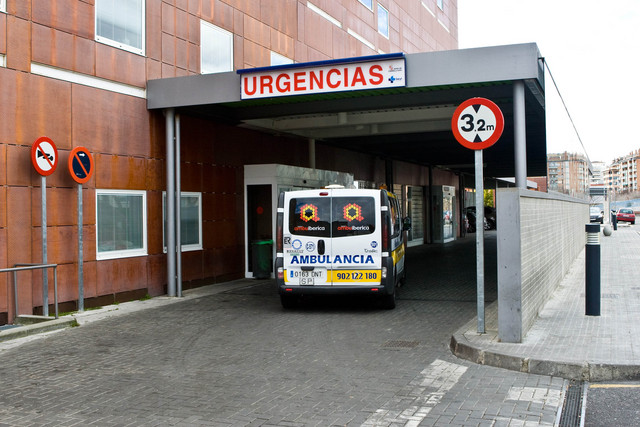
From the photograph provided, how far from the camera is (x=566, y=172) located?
736 inches

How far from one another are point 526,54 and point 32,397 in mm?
8216

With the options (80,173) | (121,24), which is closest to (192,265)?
(80,173)

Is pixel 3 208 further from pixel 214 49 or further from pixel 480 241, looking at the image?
pixel 214 49

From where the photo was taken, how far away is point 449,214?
31.6 meters

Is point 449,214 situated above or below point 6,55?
below

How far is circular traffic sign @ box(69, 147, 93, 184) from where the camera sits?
397 inches

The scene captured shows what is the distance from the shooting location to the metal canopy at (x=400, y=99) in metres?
10.1

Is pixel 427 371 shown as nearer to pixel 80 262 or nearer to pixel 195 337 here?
pixel 195 337

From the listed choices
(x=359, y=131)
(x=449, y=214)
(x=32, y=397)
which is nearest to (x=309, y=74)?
(x=359, y=131)

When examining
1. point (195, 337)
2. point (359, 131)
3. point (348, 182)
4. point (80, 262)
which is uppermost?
point (359, 131)

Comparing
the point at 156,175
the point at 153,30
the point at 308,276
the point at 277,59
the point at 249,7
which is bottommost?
the point at 308,276

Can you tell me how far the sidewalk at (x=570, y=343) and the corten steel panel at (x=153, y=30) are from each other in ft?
26.4

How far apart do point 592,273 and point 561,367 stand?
3051mm

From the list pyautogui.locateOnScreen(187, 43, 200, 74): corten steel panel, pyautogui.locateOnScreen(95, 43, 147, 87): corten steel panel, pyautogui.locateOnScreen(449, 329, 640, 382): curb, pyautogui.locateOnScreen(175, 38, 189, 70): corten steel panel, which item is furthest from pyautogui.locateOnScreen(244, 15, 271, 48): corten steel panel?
pyautogui.locateOnScreen(449, 329, 640, 382): curb
